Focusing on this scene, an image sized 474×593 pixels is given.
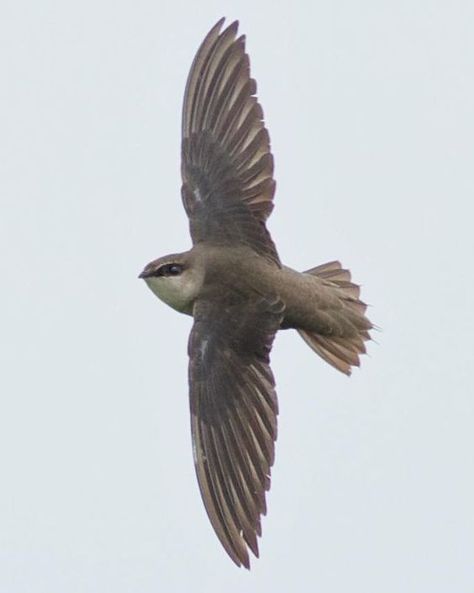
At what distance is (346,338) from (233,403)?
89cm

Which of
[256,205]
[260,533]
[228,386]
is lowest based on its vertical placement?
[260,533]

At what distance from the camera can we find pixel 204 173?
1359 cm

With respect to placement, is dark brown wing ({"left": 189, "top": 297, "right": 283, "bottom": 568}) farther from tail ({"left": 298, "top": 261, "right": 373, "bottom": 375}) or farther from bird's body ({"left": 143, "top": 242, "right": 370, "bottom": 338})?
tail ({"left": 298, "top": 261, "right": 373, "bottom": 375})

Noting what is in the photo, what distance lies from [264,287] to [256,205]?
1.52 ft

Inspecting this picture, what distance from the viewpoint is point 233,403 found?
42.9ft

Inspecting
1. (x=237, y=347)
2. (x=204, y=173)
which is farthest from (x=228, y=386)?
(x=204, y=173)

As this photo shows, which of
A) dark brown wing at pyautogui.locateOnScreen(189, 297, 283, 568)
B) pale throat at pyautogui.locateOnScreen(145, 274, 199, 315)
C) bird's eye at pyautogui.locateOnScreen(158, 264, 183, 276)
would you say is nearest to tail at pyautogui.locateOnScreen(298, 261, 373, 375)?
dark brown wing at pyautogui.locateOnScreen(189, 297, 283, 568)

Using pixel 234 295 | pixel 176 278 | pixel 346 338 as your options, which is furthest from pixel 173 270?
pixel 346 338

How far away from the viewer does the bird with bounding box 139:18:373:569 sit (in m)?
12.9

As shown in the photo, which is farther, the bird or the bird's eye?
the bird's eye

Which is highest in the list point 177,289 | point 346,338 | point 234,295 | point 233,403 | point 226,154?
point 226,154

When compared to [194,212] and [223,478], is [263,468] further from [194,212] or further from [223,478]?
[194,212]

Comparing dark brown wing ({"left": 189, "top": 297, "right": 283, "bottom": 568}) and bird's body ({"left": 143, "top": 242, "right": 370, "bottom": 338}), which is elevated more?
bird's body ({"left": 143, "top": 242, "right": 370, "bottom": 338})

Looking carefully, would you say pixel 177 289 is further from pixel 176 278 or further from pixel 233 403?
pixel 233 403
